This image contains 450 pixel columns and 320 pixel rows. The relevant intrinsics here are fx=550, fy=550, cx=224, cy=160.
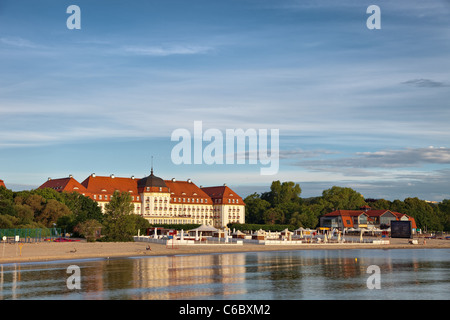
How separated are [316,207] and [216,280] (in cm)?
11849

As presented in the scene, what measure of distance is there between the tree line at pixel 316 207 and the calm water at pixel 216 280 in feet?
304

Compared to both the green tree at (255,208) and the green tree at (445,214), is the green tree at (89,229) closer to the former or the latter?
the green tree at (255,208)

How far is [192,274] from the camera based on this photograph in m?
42.2

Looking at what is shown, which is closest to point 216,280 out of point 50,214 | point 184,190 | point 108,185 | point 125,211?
point 125,211

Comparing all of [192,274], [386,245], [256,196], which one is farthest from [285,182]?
[192,274]

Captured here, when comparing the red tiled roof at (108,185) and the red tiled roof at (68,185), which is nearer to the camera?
the red tiled roof at (68,185)

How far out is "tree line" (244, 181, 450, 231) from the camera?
5778 inches

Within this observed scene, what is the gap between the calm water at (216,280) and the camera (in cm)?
3238

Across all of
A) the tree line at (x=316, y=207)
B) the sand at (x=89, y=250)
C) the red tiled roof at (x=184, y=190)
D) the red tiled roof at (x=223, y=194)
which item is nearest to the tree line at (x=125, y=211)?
the tree line at (x=316, y=207)

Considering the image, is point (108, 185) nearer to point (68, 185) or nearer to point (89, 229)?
point (68, 185)

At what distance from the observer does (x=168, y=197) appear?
501 feet
